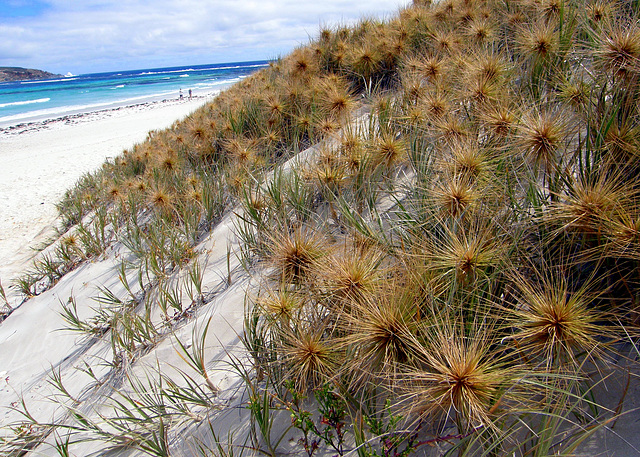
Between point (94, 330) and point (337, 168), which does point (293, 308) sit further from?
point (94, 330)

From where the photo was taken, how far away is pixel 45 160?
1316 centimetres

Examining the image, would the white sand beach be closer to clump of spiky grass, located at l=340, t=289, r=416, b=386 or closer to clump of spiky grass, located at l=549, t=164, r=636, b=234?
clump of spiky grass, located at l=340, t=289, r=416, b=386

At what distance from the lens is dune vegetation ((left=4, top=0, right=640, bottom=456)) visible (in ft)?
4.70

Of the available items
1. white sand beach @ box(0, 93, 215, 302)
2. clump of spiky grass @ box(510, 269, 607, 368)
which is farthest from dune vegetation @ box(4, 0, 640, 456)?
white sand beach @ box(0, 93, 215, 302)

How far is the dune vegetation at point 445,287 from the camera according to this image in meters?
1.43

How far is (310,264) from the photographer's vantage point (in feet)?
7.00

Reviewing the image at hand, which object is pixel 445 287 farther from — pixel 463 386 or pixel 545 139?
pixel 545 139

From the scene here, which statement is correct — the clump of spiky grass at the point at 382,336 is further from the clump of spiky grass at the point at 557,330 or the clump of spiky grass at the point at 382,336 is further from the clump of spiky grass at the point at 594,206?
the clump of spiky grass at the point at 594,206

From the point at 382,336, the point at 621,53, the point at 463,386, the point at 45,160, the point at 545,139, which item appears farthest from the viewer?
the point at 45,160

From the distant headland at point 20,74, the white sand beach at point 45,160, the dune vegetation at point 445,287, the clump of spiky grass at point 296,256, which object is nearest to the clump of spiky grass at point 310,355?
the dune vegetation at point 445,287

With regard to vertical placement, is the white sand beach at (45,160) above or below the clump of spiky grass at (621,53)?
below

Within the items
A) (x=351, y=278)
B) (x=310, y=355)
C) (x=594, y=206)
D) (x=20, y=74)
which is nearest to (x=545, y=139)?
(x=594, y=206)

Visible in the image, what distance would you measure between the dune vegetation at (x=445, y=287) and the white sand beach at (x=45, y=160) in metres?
4.77

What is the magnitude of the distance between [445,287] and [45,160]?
15.6 m
